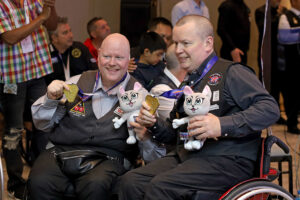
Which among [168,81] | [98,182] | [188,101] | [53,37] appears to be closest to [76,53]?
[53,37]

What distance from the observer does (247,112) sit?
8.00ft

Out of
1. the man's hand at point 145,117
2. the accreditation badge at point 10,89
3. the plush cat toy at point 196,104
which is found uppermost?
the plush cat toy at point 196,104

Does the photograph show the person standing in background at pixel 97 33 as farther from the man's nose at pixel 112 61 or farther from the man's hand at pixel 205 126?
the man's hand at pixel 205 126

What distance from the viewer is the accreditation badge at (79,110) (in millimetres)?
3037

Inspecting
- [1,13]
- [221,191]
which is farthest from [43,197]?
[1,13]

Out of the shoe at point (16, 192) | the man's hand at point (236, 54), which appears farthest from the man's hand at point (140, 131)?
the man's hand at point (236, 54)

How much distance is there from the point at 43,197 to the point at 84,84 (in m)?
0.72

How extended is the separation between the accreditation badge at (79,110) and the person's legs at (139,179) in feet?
1.72

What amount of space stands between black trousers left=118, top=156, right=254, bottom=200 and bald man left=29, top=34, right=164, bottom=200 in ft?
0.81

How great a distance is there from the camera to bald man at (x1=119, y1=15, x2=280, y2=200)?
2.43 m

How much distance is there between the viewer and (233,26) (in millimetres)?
6559

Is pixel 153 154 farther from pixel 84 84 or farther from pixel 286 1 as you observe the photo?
pixel 286 1

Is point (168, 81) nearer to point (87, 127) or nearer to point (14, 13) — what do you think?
point (87, 127)

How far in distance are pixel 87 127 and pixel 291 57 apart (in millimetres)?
4023
